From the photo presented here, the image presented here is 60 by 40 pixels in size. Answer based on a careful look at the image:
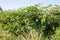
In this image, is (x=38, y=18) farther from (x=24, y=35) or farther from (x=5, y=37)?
(x=5, y=37)

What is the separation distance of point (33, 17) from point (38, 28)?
22.6 inches

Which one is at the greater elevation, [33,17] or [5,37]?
[33,17]

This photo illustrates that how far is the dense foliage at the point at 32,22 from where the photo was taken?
28.7ft

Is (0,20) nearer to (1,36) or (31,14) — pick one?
(1,36)

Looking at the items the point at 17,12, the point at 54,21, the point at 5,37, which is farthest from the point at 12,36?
the point at 54,21

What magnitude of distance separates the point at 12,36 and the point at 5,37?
0.30 metres

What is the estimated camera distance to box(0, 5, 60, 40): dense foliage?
28.7 ft

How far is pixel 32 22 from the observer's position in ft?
29.2

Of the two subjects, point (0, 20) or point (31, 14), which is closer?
point (31, 14)

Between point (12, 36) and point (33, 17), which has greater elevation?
point (33, 17)

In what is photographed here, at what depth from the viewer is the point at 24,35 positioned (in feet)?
28.6

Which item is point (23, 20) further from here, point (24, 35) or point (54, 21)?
point (54, 21)

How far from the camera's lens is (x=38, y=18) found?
29.4ft

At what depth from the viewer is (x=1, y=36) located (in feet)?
30.1
